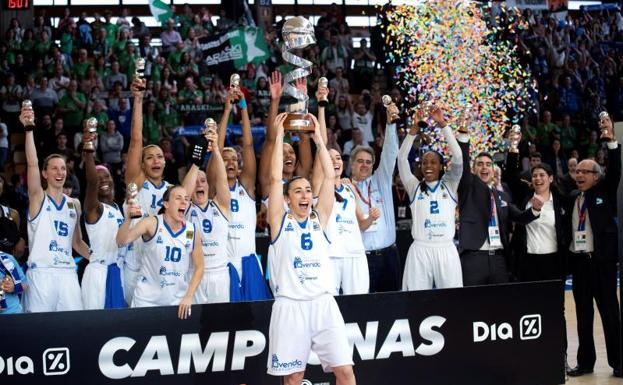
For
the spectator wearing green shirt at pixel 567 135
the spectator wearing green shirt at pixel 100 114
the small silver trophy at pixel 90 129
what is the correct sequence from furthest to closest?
the spectator wearing green shirt at pixel 567 135 < the spectator wearing green shirt at pixel 100 114 < the small silver trophy at pixel 90 129

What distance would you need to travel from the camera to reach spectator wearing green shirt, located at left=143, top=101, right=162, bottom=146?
48.9 feet

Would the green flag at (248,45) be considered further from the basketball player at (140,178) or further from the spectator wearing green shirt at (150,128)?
the basketball player at (140,178)

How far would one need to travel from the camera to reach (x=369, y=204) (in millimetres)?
9289

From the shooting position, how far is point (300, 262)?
7035mm

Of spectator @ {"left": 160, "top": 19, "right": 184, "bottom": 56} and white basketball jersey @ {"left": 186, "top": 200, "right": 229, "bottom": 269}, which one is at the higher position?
spectator @ {"left": 160, "top": 19, "right": 184, "bottom": 56}

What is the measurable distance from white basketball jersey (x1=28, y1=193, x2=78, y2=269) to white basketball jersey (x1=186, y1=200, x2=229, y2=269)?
3.43 feet

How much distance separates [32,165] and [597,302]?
509 cm

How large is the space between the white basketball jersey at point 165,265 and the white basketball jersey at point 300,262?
0.95m

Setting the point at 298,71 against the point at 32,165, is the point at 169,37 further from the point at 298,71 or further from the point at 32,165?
the point at 298,71

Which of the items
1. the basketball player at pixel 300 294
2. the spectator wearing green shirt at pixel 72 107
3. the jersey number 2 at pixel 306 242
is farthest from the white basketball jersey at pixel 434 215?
the spectator wearing green shirt at pixel 72 107

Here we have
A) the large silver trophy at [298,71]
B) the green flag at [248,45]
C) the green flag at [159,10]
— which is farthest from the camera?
the green flag at [159,10]

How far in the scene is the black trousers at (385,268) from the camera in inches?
365

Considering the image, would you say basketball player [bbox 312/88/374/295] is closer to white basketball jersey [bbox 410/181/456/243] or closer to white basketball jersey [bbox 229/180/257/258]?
white basketball jersey [bbox 410/181/456/243]

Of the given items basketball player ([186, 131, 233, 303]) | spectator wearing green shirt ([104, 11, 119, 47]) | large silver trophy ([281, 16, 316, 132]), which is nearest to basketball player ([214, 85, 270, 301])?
basketball player ([186, 131, 233, 303])
